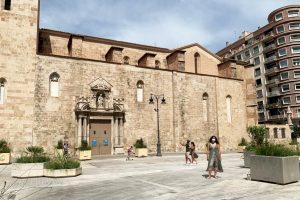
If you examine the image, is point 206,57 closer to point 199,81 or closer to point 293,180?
point 199,81

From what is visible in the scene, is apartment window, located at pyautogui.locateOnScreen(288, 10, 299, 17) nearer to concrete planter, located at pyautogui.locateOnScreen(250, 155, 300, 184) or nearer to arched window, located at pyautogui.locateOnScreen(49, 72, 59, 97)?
arched window, located at pyautogui.locateOnScreen(49, 72, 59, 97)

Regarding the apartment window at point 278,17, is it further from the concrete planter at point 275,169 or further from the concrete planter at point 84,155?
the concrete planter at point 275,169

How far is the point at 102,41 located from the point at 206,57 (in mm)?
13866

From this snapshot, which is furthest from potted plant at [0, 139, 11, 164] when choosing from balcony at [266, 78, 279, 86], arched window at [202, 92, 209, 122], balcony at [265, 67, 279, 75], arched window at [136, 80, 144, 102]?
balcony at [265, 67, 279, 75]

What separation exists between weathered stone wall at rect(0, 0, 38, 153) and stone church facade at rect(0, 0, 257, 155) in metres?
0.07

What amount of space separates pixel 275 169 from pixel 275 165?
0.43ft

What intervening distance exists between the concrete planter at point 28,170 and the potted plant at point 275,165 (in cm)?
879

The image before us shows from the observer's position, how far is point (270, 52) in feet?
191

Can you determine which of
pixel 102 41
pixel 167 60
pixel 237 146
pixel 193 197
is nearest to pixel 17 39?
pixel 102 41

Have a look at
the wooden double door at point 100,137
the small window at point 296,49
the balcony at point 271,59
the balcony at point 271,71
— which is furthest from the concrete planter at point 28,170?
the balcony at point 271,59

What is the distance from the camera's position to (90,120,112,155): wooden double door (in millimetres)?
24688

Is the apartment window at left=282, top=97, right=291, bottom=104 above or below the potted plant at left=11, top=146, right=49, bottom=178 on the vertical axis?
above

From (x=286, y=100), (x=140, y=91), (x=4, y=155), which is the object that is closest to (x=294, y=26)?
(x=286, y=100)

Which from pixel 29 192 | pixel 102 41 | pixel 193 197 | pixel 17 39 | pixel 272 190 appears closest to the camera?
pixel 193 197
